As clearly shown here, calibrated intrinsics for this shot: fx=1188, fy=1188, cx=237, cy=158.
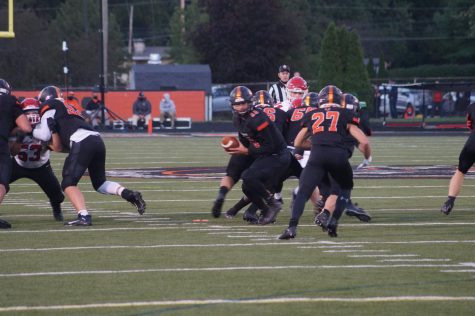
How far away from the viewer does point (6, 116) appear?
13.3m

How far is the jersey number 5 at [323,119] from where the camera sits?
11724 millimetres

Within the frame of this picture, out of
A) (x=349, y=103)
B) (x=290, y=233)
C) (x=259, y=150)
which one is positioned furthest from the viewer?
(x=259, y=150)

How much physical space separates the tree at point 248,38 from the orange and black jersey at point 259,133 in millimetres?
50318

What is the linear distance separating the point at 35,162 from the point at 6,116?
766 millimetres

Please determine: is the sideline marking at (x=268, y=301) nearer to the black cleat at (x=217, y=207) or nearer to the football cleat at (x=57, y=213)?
the black cleat at (x=217, y=207)

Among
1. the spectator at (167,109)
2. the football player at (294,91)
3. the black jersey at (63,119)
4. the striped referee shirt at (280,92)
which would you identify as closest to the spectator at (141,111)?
the spectator at (167,109)

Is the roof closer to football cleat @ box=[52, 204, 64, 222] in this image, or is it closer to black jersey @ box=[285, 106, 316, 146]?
black jersey @ box=[285, 106, 316, 146]

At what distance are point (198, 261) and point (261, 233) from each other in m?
2.27

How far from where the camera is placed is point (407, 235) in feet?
39.5

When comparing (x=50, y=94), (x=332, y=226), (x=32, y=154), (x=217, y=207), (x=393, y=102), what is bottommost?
(x=393, y=102)

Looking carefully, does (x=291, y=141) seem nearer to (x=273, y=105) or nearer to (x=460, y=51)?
(x=273, y=105)

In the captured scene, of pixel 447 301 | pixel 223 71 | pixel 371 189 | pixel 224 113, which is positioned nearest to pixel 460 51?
pixel 223 71

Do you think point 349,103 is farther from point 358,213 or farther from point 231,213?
point 231,213

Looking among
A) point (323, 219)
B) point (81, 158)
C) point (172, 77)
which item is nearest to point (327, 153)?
point (323, 219)
